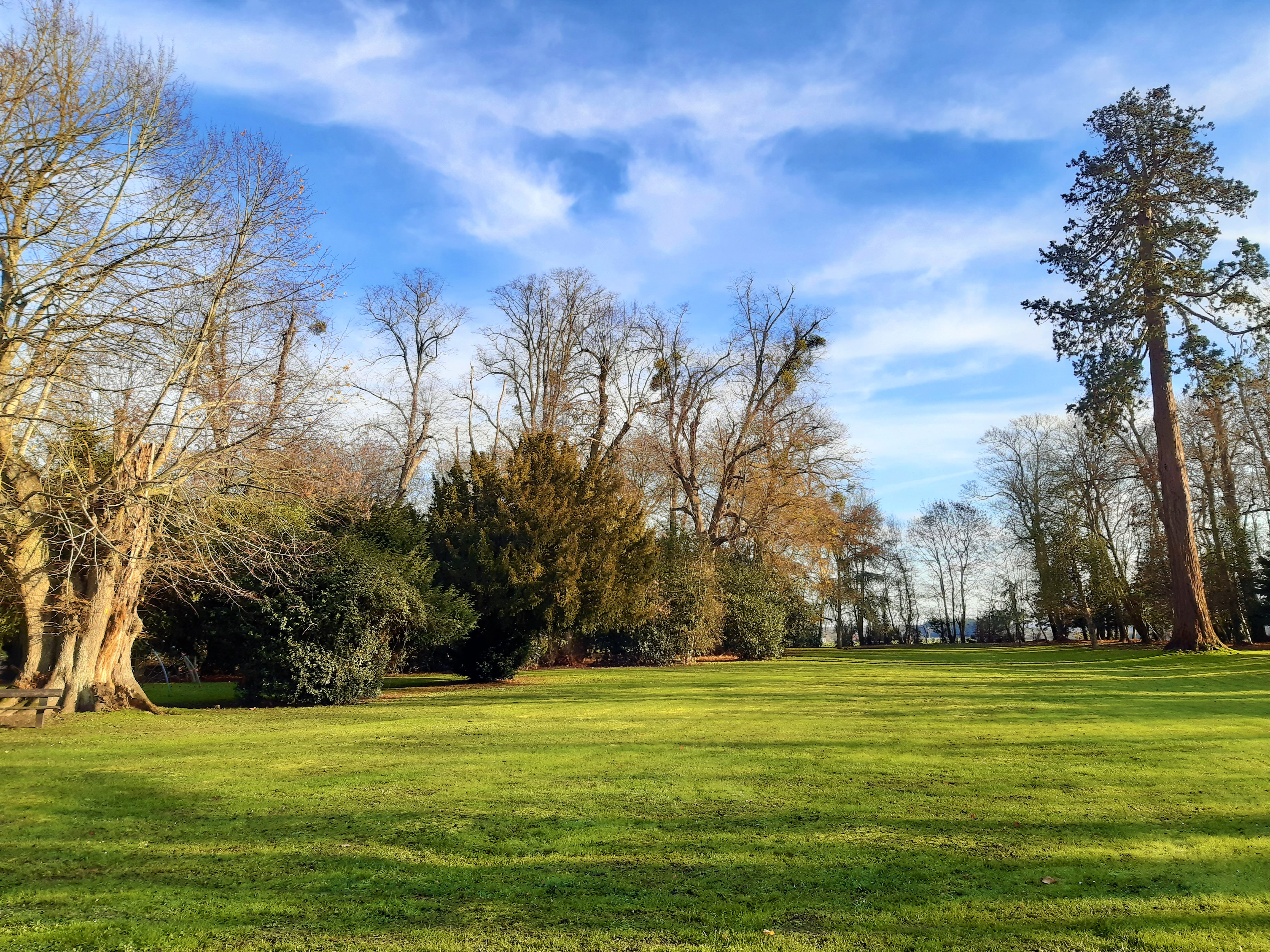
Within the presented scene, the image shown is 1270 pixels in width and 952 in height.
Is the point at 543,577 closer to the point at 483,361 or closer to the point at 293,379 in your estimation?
the point at 293,379

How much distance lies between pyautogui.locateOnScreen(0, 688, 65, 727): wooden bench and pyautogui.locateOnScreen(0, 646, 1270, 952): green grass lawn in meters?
0.40

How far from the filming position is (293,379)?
1318 centimetres

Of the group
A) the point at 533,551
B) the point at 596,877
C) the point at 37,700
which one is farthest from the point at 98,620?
the point at 596,877

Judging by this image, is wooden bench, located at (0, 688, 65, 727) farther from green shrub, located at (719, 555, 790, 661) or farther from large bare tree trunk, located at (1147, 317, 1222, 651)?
large bare tree trunk, located at (1147, 317, 1222, 651)

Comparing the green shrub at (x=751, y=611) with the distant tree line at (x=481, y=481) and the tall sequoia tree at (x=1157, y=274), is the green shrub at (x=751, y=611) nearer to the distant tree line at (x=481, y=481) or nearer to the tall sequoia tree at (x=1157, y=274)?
the distant tree line at (x=481, y=481)

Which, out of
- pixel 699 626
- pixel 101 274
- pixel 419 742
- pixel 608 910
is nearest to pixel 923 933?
pixel 608 910

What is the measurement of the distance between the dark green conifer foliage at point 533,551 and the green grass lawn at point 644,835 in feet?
29.4

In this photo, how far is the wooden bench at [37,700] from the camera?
34.0ft

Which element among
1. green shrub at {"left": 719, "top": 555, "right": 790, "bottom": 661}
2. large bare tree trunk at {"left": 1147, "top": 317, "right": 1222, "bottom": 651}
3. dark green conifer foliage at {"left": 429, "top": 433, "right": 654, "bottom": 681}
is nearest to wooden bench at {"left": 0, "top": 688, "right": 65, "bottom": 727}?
dark green conifer foliage at {"left": 429, "top": 433, "right": 654, "bottom": 681}

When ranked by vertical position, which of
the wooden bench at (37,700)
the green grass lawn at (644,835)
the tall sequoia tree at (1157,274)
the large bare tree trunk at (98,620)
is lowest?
the green grass lawn at (644,835)

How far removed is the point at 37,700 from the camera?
11.7 m

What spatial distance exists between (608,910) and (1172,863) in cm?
365

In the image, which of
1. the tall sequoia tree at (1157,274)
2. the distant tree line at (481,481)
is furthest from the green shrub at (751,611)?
the tall sequoia tree at (1157,274)

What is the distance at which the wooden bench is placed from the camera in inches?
408
